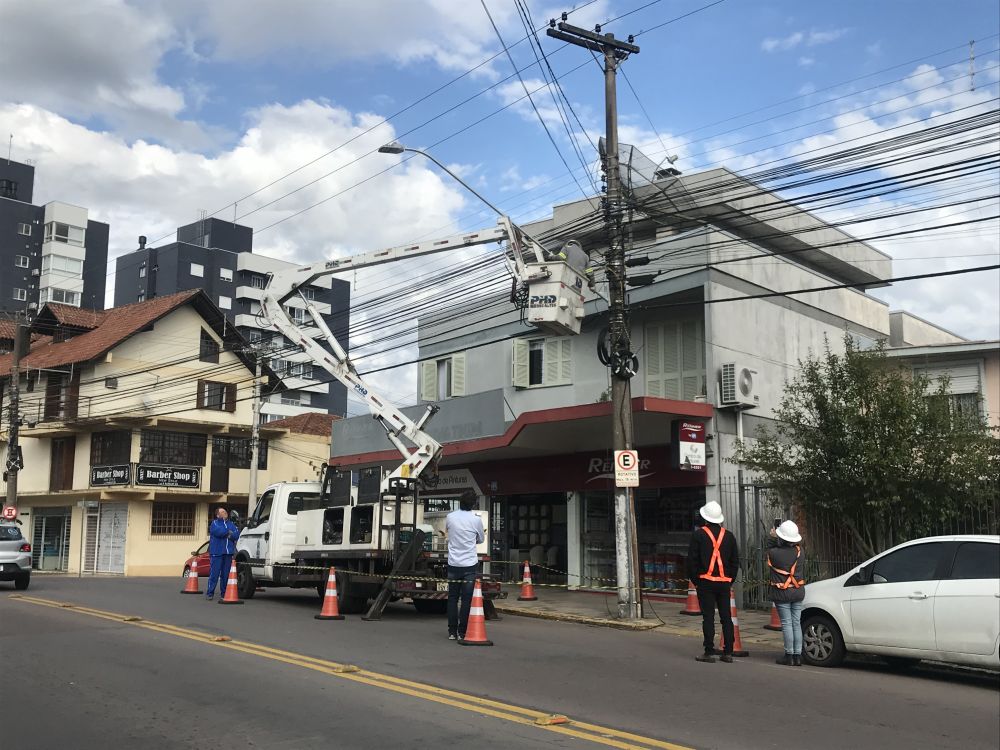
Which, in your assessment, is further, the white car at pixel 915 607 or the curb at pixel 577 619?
the curb at pixel 577 619

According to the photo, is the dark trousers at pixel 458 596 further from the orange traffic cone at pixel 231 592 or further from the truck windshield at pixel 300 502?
the truck windshield at pixel 300 502

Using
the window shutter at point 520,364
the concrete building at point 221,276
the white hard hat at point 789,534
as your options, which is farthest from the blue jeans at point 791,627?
the concrete building at point 221,276

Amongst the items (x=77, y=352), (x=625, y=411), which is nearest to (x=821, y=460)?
(x=625, y=411)

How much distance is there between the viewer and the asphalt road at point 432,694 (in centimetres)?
703

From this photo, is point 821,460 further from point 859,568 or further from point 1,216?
point 1,216

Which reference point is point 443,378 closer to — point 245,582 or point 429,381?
point 429,381

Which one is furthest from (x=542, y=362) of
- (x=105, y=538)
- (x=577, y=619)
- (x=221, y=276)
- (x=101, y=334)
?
(x=221, y=276)

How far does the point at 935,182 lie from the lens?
1420 centimetres

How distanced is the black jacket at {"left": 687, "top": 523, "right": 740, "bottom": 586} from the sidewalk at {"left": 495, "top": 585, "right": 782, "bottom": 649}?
244 cm

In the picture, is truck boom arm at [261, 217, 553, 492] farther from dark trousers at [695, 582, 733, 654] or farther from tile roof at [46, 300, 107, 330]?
tile roof at [46, 300, 107, 330]

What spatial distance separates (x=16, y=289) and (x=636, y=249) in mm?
62680

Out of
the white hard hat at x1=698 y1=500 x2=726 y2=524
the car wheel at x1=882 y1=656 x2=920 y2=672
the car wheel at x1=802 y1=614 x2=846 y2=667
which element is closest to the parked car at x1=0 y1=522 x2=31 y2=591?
the white hard hat at x1=698 y1=500 x2=726 y2=524

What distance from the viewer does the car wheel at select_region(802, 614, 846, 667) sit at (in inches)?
423

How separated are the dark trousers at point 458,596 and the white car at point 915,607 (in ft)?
13.8
